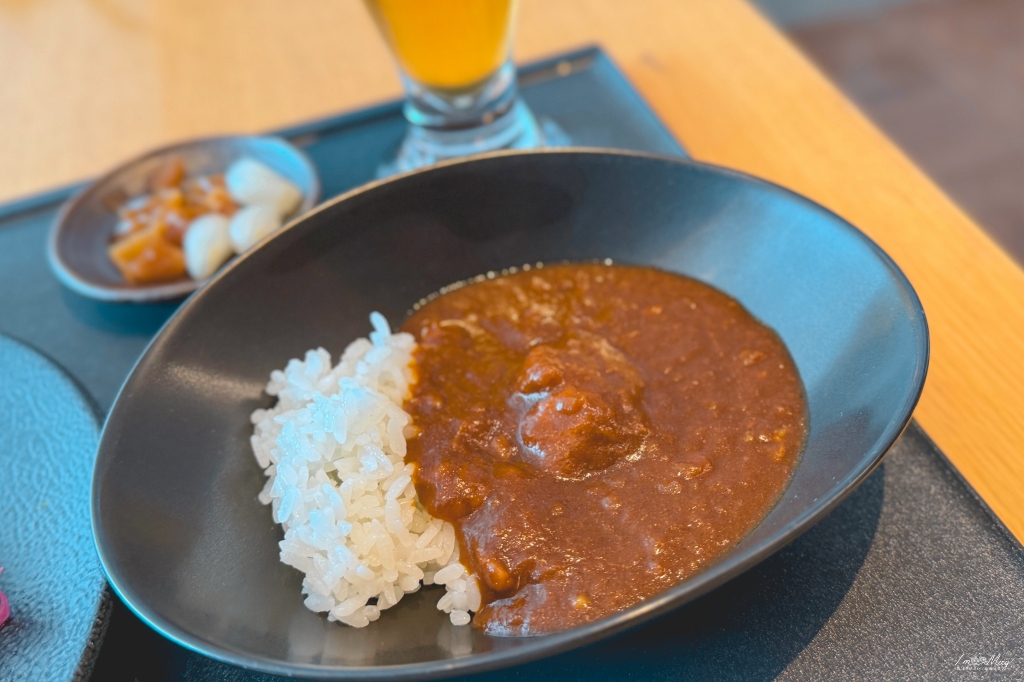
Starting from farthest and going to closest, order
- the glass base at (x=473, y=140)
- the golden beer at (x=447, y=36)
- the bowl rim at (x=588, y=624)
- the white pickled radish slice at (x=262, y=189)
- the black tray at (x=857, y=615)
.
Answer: the glass base at (x=473, y=140), the white pickled radish slice at (x=262, y=189), the golden beer at (x=447, y=36), the black tray at (x=857, y=615), the bowl rim at (x=588, y=624)

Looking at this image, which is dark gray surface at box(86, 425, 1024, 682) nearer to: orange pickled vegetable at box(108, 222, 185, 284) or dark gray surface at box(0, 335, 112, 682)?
dark gray surface at box(0, 335, 112, 682)

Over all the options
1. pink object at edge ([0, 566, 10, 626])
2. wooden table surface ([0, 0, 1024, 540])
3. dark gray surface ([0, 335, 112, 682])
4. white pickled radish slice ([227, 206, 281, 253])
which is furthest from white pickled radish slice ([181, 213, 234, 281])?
pink object at edge ([0, 566, 10, 626])

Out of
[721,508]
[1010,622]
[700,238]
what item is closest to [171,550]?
[721,508]

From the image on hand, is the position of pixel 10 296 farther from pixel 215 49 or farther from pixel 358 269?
pixel 215 49

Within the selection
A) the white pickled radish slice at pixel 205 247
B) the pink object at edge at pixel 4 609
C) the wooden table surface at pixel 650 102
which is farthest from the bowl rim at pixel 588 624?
the white pickled radish slice at pixel 205 247

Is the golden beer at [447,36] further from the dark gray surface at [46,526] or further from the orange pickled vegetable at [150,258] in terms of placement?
the dark gray surface at [46,526]

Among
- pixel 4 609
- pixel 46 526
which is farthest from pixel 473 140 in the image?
pixel 4 609
